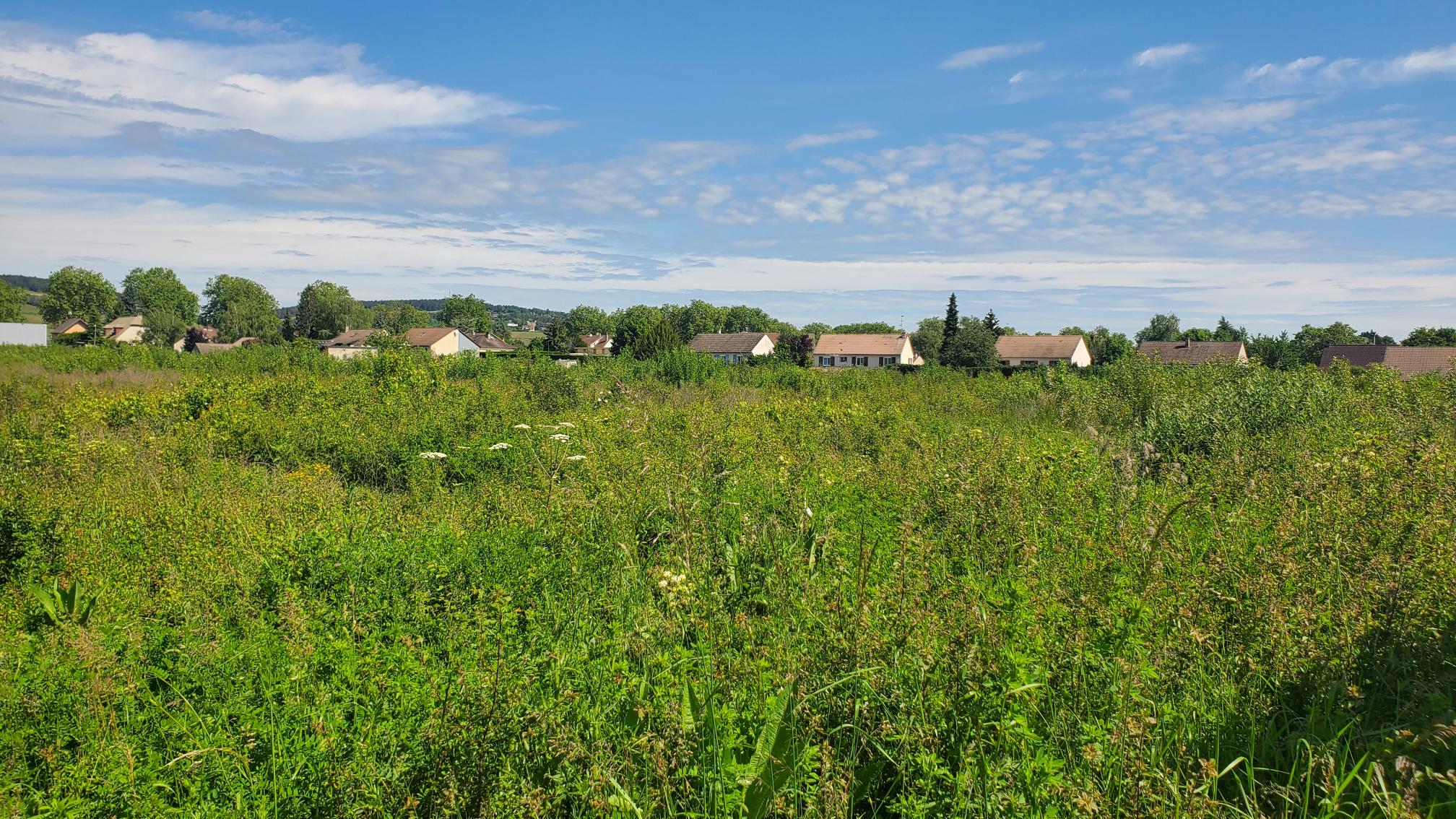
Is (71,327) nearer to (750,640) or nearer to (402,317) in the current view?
(402,317)

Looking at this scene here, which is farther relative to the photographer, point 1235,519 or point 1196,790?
point 1235,519

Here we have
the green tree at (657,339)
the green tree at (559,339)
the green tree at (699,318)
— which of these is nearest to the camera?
the green tree at (657,339)

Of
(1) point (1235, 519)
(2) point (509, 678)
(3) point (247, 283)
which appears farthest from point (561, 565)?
(3) point (247, 283)

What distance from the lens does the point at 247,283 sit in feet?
401

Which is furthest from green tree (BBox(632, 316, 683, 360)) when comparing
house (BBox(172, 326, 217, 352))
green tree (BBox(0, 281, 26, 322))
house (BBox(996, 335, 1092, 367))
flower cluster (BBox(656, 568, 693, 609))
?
green tree (BBox(0, 281, 26, 322))

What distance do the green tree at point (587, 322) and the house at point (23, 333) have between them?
7319 cm

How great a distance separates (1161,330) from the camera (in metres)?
104

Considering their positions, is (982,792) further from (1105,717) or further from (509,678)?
(509,678)

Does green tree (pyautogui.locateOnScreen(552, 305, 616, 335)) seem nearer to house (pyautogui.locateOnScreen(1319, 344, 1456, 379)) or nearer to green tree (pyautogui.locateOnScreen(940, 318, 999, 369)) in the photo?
green tree (pyautogui.locateOnScreen(940, 318, 999, 369))

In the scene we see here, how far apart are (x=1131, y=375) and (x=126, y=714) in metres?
15.7

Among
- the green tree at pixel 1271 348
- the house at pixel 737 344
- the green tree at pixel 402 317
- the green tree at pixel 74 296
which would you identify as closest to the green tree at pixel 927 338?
the house at pixel 737 344

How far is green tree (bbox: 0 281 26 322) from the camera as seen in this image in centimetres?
8650

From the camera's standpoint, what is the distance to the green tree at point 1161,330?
332ft

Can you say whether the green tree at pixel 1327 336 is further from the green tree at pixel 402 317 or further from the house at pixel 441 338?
the green tree at pixel 402 317
